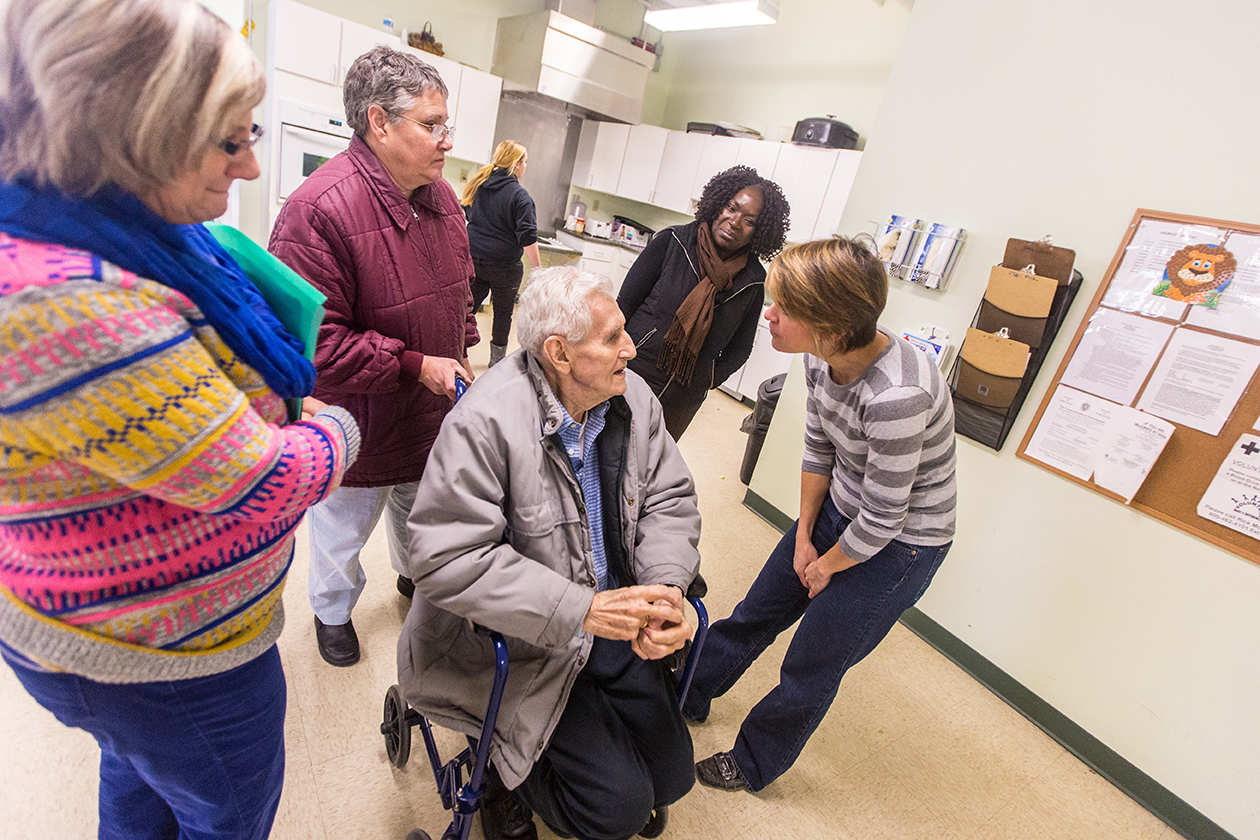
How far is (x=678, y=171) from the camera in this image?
5.45m

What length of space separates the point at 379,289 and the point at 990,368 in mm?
2052

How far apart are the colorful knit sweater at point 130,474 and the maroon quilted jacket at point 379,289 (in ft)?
1.98

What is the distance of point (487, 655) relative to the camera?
1.24 metres

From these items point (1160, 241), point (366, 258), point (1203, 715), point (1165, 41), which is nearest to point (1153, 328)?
point (1160, 241)

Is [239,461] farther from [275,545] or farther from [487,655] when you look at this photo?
[487,655]

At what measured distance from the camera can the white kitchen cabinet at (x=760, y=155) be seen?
4.63 meters

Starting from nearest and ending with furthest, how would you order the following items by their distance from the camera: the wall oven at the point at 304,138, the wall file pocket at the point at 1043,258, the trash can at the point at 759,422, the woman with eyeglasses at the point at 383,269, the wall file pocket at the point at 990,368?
the woman with eyeglasses at the point at 383,269
the wall file pocket at the point at 1043,258
the wall file pocket at the point at 990,368
the trash can at the point at 759,422
the wall oven at the point at 304,138

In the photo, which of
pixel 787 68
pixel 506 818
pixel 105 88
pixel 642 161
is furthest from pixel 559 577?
pixel 642 161

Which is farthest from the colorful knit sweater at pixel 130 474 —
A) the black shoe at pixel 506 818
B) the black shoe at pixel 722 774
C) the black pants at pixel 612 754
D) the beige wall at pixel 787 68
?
the beige wall at pixel 787 68

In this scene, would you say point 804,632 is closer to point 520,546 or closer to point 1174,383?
point 520,546

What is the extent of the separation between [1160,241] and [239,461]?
2.42 metres

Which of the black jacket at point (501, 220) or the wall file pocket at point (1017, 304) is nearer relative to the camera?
the wall file pocket at point (1017, 304)

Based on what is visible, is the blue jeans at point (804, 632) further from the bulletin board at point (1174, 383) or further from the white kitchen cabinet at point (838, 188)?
the white kitchen cabinet at point (838, 188)

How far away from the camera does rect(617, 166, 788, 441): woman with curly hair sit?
2.21 m
